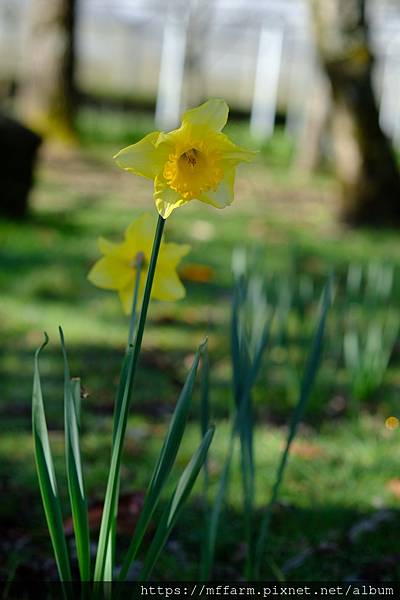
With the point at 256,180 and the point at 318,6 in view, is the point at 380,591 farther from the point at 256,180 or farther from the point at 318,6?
the point at 256,180

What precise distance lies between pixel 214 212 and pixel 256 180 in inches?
79.7

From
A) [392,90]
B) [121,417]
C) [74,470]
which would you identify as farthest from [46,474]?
[392,90]

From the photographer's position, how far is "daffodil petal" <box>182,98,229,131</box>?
115 centimetres

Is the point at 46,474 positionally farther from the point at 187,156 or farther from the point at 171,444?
the point at 187,156

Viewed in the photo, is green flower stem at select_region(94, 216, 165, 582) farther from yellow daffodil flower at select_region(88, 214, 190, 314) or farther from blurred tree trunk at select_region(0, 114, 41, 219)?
blurred tree trunk at select_region(0, 114, 41, 219)

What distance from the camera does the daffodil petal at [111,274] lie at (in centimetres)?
148

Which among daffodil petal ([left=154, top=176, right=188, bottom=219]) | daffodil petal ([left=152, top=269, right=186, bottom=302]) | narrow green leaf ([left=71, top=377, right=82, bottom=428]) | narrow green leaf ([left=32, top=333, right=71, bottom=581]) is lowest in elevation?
narrow green leaf ([left=32, top=333, right=71, bottom=581])

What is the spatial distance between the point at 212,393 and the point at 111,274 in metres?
1.76

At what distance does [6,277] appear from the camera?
4.63 m

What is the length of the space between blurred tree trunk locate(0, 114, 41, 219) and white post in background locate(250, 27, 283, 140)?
8381mm

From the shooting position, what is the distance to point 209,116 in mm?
1162

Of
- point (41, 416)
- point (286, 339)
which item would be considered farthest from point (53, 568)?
point (286, 339)

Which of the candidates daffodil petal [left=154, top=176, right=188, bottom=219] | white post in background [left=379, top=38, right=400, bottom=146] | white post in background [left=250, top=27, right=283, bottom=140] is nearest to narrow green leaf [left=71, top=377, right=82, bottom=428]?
daffodil petal [left=154, top=176, right=188, bottom=219]

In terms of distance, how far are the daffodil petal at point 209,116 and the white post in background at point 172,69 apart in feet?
39.8
